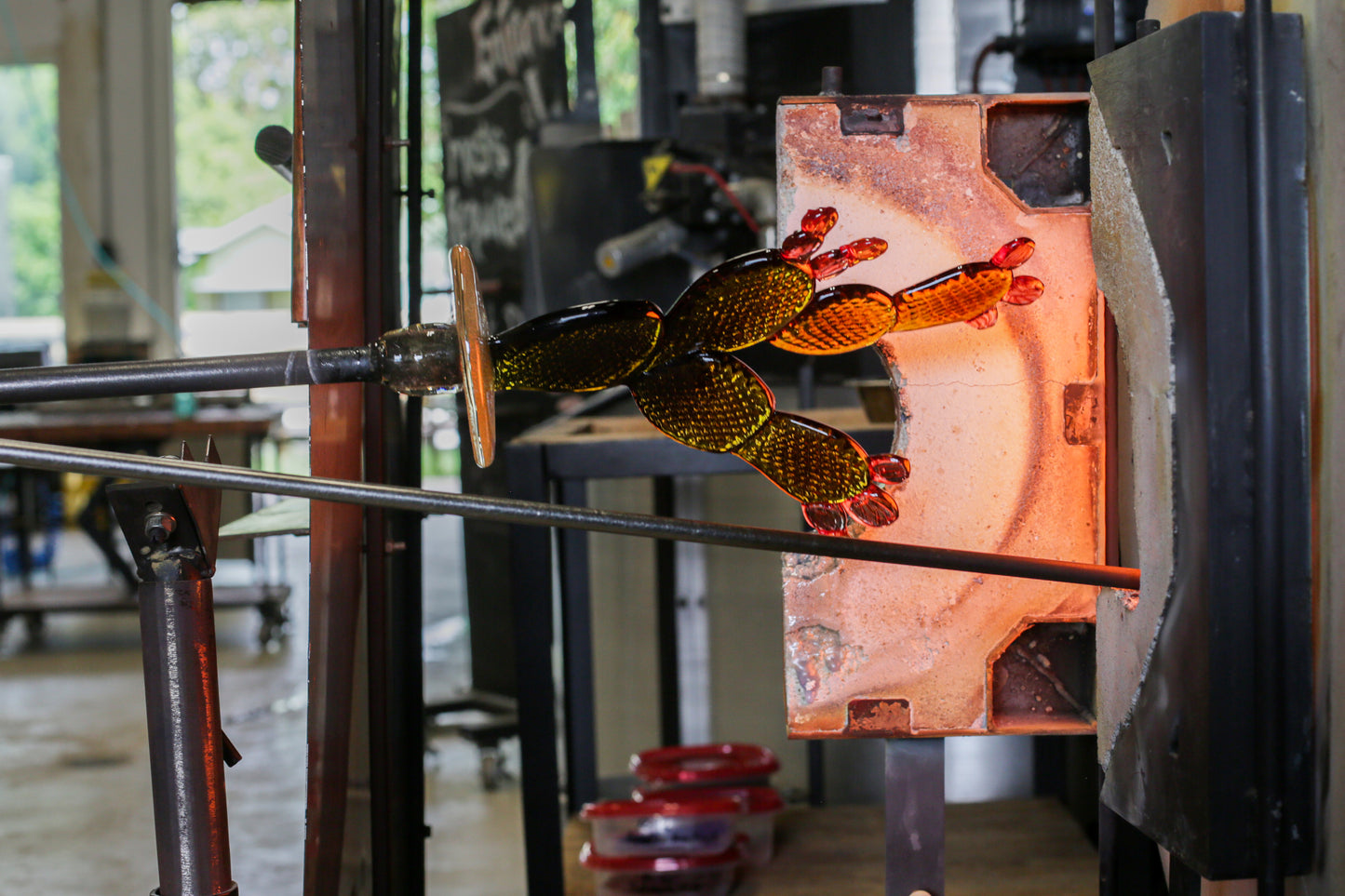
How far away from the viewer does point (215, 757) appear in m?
0.77

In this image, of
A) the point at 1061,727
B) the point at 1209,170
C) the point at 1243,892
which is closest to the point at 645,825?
the point at 1061,727

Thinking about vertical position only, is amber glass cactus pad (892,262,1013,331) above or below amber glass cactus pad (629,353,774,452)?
above

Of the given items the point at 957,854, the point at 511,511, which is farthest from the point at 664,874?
the point at 511,511

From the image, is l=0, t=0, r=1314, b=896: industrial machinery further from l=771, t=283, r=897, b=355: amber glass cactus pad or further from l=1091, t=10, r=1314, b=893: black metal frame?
l=771, t=283, r=897, b=355: amber glass cactus pad

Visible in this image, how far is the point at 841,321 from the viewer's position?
2.45 feet

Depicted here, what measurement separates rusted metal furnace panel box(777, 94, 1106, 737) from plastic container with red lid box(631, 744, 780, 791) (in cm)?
99

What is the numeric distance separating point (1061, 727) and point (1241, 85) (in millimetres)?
465

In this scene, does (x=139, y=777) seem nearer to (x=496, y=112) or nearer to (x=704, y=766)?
(x=704, y=766)

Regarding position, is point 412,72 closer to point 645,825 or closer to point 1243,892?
point 645,825

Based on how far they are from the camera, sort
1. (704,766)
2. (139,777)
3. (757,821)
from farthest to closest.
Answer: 1. (139,777)
2. (704,766)
3. (757,821)

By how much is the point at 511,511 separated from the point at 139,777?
2.36 metres

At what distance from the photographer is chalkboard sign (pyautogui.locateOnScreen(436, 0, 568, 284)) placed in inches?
111

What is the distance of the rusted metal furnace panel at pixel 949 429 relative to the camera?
0.87 metres

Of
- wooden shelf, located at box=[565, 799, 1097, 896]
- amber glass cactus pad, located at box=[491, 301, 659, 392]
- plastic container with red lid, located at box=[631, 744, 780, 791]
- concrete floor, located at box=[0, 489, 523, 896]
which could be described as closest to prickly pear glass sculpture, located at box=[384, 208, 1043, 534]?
amber glass cactus pad, located at box=[491, 301, 659, 392]
